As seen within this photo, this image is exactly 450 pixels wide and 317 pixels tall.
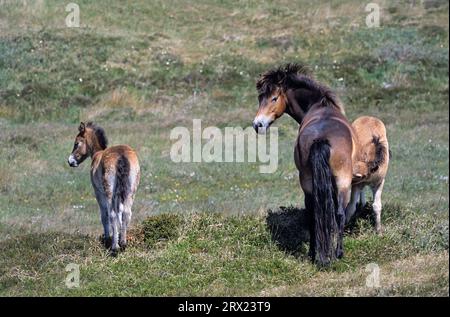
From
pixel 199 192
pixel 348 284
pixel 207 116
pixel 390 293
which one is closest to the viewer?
pixel 390 293

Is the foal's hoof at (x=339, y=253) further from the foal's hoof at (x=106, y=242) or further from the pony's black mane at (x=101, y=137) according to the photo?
the pony's black mane at (x=101, y=137)

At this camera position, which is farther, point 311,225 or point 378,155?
point 378,155

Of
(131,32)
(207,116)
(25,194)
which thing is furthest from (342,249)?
(131,32)

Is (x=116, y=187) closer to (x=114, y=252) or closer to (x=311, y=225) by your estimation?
(x=114, y=252)

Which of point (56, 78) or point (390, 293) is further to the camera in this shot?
point (56, 78)

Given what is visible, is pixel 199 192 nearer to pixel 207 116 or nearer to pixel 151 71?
pixel 207 116

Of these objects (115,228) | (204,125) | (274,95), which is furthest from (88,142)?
(204,125)

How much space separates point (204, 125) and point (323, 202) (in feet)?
55.3

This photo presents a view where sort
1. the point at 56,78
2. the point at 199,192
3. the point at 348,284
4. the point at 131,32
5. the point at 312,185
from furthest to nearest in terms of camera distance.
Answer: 1. the point at 131,32
2. the point at 56,78
3. the point at 199,192
4. the point at 312,185
5. the point at 348,284

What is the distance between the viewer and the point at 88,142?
47.2 feet

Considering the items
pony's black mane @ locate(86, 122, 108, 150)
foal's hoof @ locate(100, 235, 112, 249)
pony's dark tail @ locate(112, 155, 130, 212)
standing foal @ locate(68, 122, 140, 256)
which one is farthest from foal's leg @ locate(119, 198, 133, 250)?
pony's black mane @ locate(86, 122, 108, 150)

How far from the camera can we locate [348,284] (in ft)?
31.1

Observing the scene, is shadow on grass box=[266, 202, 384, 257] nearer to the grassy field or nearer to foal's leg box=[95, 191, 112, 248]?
the grassy field

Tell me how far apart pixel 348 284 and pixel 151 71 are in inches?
1039
